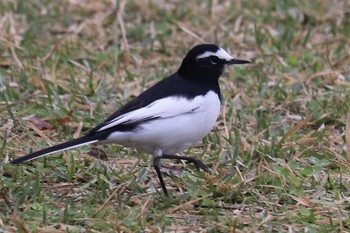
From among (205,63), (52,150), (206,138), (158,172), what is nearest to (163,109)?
(158,172)

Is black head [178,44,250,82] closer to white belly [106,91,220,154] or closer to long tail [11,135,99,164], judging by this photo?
white belly [106,91,220,154]

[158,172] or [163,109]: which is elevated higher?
[163,109]

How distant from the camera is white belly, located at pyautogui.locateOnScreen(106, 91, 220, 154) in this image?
5.61 metres

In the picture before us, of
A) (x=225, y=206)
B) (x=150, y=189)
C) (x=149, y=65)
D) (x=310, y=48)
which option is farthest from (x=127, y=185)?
(x=310, y=48)

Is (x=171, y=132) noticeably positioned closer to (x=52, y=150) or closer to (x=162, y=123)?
(x=162, y=123)

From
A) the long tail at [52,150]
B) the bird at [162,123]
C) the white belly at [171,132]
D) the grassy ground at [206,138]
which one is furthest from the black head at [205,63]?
the long tail at [52,150]

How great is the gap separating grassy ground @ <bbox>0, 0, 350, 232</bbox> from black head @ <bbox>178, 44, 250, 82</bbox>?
1.98 feet

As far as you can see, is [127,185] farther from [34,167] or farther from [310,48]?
[310,48]

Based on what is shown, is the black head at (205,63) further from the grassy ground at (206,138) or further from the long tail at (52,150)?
the long tail at (52,150)

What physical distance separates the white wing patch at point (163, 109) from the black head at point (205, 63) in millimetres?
333

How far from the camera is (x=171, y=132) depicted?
18.5ft

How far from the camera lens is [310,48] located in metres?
8.95

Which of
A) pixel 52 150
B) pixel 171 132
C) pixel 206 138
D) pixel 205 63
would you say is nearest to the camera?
pixel 52 150

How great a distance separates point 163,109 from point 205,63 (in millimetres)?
593
